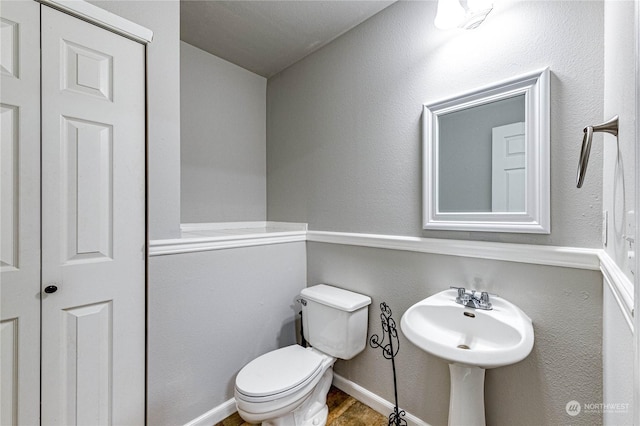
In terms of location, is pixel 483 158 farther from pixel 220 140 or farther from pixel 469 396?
pixel 220 140

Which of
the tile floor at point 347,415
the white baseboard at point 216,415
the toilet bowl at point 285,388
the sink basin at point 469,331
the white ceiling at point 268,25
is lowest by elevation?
the tile floor at point 347,415

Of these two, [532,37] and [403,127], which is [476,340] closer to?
[403,127]

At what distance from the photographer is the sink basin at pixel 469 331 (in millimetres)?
875

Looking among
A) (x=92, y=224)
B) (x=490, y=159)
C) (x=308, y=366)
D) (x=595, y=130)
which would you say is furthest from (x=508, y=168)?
(x=92, y=224)

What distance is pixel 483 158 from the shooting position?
1254mm

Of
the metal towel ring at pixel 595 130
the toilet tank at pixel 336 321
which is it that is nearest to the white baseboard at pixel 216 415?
the toilet tank at pixel 336 321

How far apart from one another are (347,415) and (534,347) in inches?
41.9

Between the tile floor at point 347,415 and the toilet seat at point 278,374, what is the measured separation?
1.13 feet

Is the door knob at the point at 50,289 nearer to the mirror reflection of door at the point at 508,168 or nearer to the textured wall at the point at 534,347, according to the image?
the textured wall at the point at 534,347

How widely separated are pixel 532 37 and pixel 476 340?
4.14 feet

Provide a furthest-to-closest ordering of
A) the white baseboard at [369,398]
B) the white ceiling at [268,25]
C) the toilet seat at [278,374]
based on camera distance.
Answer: the white ceiling at [268,25] < the white baseboard at [369,398] < the toilet seat at [278,374]

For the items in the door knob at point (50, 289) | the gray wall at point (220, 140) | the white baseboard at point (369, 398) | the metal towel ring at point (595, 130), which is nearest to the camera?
the metal towel ring at point (595, 130)

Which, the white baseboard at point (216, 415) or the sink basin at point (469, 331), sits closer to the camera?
the sink basin at point (469, 331)

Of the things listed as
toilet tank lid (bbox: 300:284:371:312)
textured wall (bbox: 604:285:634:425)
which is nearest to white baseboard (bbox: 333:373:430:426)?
toilet tank lid (bbox: 300:284:371:312)
